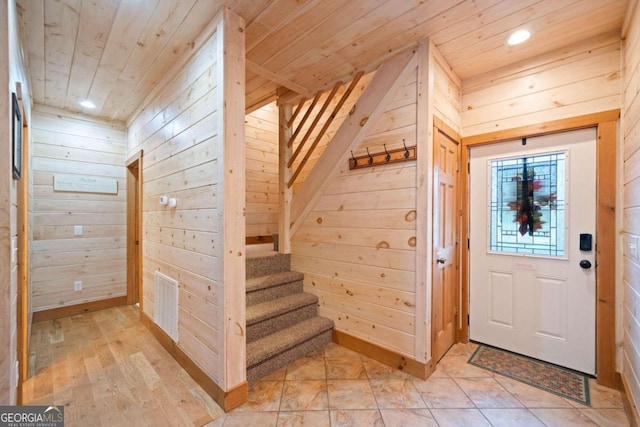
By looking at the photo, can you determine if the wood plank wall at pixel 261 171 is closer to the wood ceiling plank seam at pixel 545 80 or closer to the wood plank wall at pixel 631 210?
the wood ceiling plank seam at pixel 545 80

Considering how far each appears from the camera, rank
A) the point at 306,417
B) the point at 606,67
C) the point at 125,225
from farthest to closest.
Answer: the point at 125,225 → the point at 606,67 → the point at 306,417

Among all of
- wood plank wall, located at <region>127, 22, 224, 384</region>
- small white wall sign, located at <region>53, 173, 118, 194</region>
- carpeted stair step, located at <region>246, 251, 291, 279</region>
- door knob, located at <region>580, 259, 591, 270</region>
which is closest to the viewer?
wood plank wall, located at <region>127, 22, 224, 384</region>

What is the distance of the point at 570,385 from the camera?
1991 millimetres

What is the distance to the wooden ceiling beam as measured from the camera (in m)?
2.48

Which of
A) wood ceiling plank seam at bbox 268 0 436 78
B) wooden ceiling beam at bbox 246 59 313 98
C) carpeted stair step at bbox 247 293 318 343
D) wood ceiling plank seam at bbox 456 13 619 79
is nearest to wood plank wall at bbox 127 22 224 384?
carpeted stair step at bbox 247 293 318 343

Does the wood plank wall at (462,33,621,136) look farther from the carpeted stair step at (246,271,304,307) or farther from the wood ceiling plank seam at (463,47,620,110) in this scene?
the carpeted stair step at (246,271,304,307)

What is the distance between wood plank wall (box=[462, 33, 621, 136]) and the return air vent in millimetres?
3029

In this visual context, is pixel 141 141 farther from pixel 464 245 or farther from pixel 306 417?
pixel 464 245

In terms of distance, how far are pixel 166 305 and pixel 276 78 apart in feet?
7.68

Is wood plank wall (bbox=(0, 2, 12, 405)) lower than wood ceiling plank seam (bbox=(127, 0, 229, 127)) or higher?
lower

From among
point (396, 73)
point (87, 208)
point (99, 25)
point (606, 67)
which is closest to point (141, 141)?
point (87, 208)

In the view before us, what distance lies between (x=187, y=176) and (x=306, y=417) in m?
1.87

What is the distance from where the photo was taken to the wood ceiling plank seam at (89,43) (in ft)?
5.82

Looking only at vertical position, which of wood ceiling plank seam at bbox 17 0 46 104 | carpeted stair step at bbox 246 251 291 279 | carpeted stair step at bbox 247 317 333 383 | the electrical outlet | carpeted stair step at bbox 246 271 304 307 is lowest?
carpeted stair step at bbox 247 317 333 383
